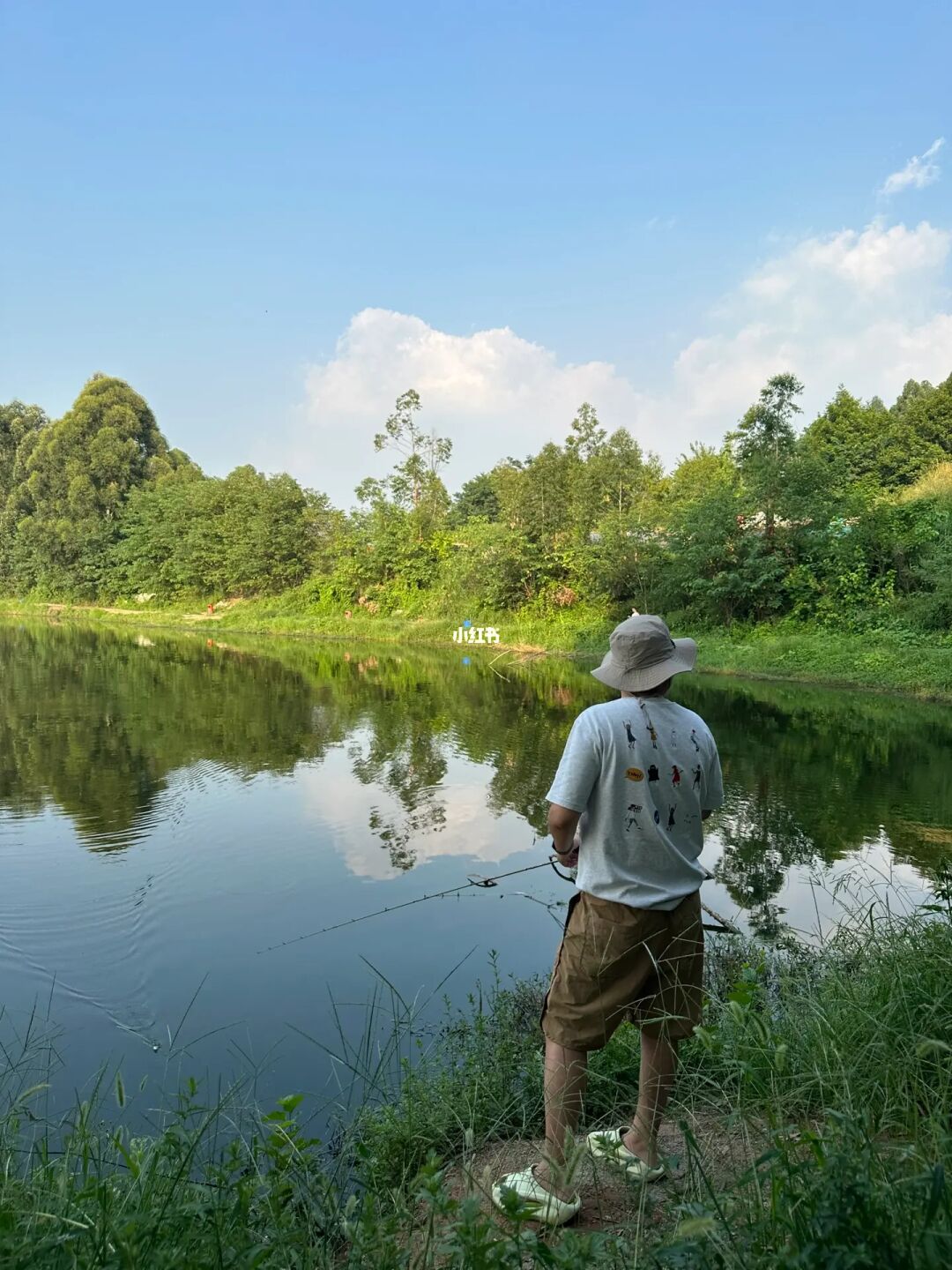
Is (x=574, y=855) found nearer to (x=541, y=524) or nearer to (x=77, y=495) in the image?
(x=541, y=524)

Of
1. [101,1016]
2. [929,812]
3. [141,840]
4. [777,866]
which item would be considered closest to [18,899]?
[141,840]

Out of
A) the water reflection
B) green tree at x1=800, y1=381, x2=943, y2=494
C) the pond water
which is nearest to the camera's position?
the pond water

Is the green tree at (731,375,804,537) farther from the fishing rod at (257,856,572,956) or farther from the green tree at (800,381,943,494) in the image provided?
the fishing rod at (257,856,572,956)

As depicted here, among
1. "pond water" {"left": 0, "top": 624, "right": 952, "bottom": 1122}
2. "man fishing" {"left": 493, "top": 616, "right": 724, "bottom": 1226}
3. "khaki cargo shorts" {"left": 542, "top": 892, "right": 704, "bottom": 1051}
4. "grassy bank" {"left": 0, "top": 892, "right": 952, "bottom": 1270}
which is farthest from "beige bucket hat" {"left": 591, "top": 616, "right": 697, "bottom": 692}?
"pond water" {"left": 0, "top": 624, "right": 952, "bottom": 1122}

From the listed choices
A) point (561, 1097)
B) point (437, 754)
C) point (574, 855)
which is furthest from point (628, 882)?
point (437, 754)

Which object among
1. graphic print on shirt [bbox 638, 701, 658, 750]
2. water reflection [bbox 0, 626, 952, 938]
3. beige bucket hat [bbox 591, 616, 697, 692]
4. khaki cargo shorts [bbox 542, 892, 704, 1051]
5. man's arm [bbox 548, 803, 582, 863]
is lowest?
water reflection [bbox 0, 626, 952, 938]

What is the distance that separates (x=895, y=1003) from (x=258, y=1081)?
8.32 feet

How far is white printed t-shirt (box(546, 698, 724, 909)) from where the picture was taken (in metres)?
2.17

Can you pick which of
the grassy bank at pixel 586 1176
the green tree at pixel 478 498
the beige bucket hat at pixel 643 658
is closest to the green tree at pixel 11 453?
the green tree at pixel 478 498

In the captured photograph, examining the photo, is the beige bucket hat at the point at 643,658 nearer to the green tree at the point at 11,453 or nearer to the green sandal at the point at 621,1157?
the green sandal at the point at 621,1157

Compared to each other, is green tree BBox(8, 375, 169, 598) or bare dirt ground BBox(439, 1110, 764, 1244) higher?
green tree BBox(8, 375, 169, 598)

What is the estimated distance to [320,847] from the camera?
23.2 ft

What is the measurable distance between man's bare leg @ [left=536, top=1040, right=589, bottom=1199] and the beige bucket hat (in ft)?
3.18

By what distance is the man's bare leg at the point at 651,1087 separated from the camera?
2.29 m
